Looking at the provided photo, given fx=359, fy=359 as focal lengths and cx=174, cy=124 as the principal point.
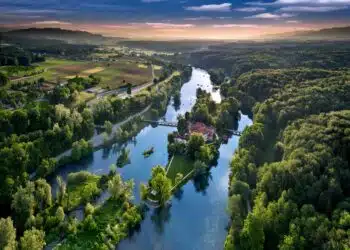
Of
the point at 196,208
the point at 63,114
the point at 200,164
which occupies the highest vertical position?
the point at 63,114

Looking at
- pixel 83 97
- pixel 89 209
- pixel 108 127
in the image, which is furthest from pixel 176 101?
pixel 89 209

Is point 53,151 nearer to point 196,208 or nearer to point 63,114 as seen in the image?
point 63,114

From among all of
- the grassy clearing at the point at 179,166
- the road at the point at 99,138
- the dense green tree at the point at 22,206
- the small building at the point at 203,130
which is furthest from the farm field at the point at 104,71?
the dense green tree at the point at 22,206

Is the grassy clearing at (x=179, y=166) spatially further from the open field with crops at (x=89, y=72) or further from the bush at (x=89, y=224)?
the open field with crops at (x=89, y=72)

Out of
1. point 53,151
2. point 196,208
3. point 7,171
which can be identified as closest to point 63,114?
point 53,151

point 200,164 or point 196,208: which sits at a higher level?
point 200,164

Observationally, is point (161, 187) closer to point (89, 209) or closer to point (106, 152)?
point (89, 209)
